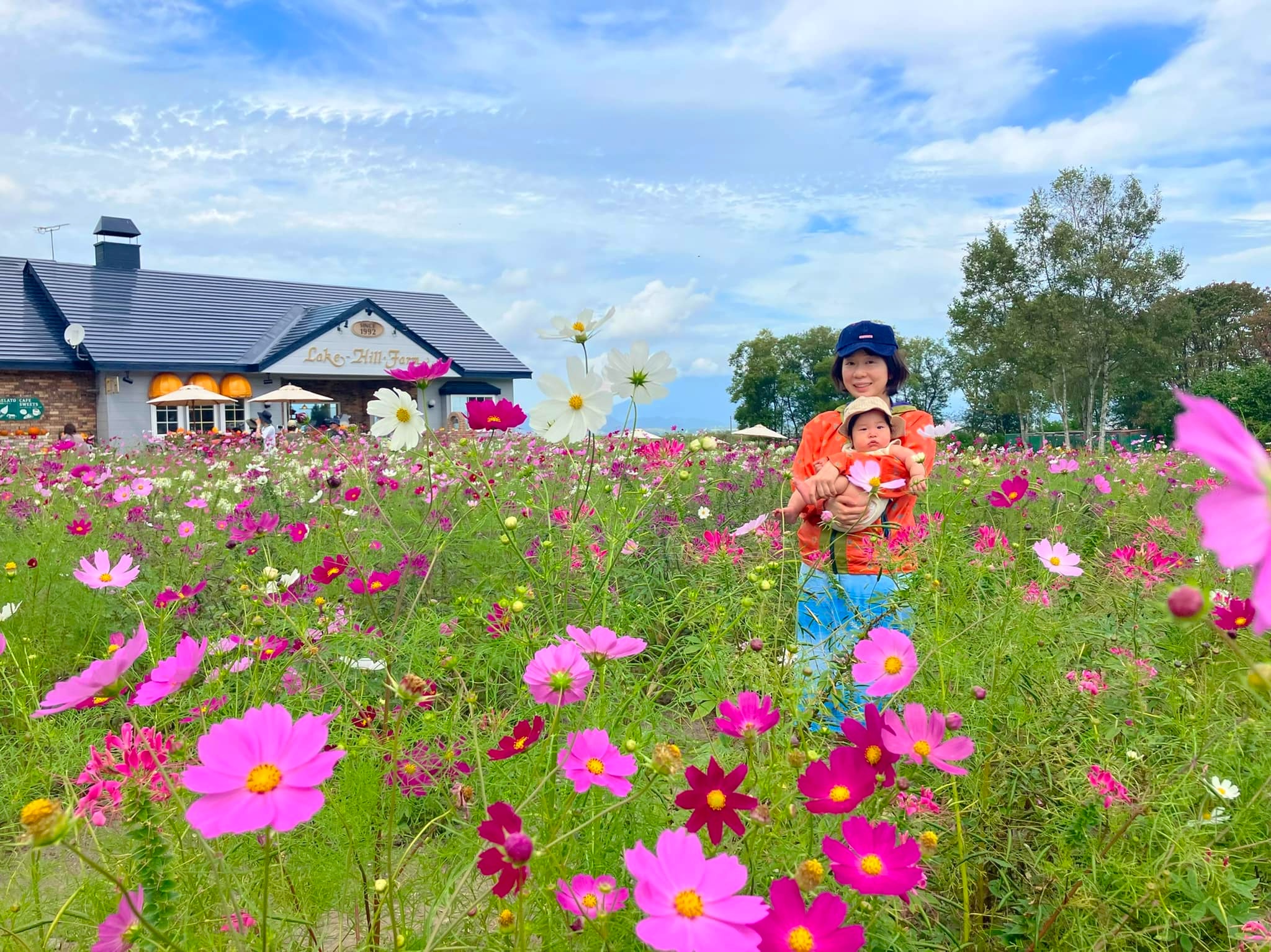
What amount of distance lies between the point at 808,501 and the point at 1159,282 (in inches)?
1015

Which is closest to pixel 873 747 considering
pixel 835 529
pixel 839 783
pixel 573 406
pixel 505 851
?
pixel 839 783

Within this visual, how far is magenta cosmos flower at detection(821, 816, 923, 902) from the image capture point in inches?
31.0

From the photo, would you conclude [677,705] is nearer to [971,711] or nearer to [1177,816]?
[971,711]

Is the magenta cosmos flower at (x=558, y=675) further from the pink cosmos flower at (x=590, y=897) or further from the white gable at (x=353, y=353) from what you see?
the white gable at (x=353, y=353)

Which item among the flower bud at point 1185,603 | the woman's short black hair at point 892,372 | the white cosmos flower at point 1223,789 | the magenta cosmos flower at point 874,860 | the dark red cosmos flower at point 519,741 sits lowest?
the white cosmos flower at point 1223,789

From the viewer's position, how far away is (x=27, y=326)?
20.1 meters

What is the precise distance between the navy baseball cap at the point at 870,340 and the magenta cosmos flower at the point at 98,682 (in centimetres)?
215

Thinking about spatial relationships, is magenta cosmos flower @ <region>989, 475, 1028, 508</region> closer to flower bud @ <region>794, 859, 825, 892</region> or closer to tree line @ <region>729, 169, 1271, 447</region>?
flower bud @ <region>794, 859, 825, 892</region>

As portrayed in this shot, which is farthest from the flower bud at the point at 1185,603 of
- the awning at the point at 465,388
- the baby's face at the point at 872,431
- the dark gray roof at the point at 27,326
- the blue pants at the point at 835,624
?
the dark gray roof at the point at 27,326

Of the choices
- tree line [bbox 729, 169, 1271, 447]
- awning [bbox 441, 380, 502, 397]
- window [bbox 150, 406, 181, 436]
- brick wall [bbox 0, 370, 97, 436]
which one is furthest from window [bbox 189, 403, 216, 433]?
tree line [bbox 729, 169, 1271, 447]

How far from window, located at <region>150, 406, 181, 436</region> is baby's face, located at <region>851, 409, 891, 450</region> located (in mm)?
20685

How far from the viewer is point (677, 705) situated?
1.90 metres

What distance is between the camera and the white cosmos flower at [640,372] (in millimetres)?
1604

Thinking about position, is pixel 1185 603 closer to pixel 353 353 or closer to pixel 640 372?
pixel 640 372
